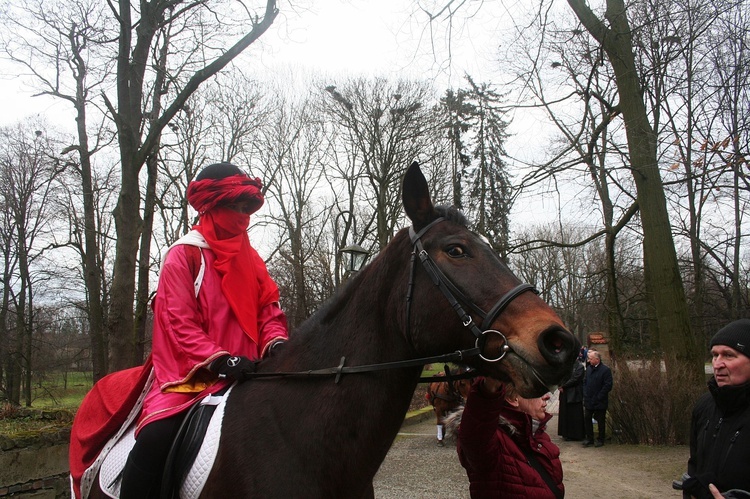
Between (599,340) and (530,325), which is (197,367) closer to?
(530,325)

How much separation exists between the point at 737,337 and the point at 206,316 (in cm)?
310

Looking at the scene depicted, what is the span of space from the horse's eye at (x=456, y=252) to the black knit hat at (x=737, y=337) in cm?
189

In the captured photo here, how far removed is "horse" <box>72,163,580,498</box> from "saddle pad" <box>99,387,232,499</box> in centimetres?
3

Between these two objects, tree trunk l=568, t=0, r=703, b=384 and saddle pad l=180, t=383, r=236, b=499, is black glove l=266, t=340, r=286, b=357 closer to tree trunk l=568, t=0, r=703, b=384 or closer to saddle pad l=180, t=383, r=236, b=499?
saddle pad l=180, t=383, r=236, b=499

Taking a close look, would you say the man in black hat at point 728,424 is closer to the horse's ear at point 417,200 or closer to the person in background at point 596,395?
the horse's ear at point 417,200

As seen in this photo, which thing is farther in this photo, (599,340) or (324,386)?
(599,340)

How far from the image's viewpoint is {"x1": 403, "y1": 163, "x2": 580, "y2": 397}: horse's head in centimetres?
197

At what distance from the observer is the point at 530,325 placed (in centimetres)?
201

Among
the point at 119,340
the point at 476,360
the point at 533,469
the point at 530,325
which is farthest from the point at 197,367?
the point at 119,340

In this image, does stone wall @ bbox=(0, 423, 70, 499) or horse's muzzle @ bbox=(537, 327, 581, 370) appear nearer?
horse's muzzle @ bbox=(537, 327, 581, 370)

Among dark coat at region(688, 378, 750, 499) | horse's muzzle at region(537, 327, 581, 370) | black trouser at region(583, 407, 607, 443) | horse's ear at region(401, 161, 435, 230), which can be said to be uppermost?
horse's ear at region(401, 161, 435, 230)

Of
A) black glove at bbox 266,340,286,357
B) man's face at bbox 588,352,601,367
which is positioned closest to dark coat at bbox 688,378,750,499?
black glove at bbox 266,340,286,357

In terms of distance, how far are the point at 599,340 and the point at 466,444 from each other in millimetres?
14479

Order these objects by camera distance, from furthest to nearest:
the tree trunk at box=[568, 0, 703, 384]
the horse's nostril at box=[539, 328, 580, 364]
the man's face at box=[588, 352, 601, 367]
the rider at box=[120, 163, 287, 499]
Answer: the man's face at box=[588, 352, 601, 367], the tree trunk at box=[568, 0, 703, 384], the rider at box=[120, 163, 287, 499], the horse's nostril at box=[539, 328, 580, 364]
